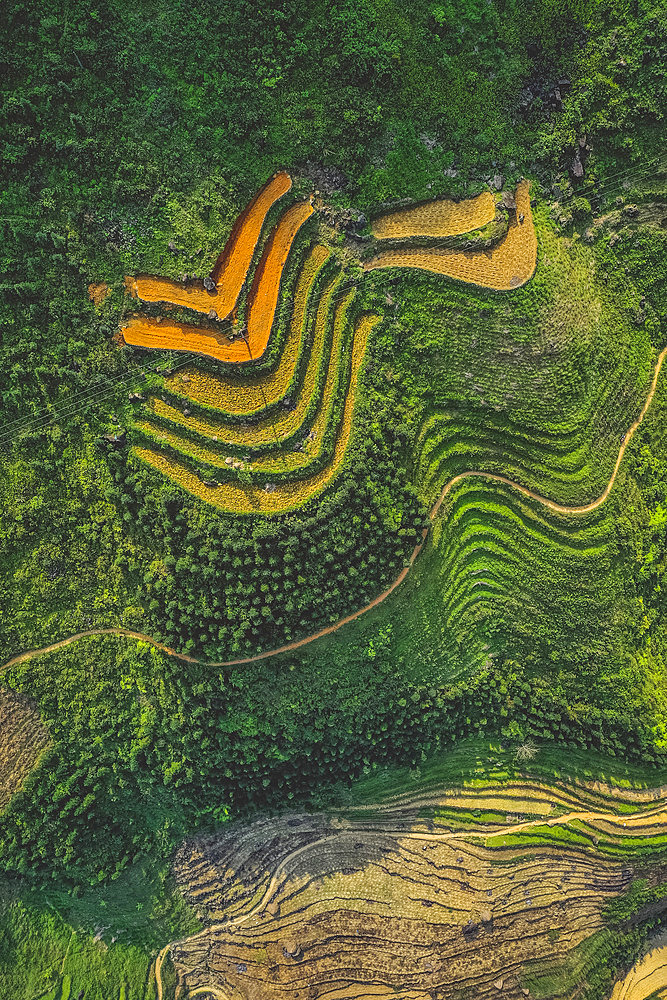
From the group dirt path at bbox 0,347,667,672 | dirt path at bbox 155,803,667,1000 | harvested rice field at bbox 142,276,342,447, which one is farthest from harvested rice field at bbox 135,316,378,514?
dirt path at bbox 155,803,667,1000

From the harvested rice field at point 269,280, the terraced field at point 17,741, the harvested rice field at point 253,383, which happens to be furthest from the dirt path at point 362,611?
the harvested rice field at point 269,280

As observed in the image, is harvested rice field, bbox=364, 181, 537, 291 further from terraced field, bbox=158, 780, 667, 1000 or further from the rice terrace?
terraced field, bbox=158, 780, 667, 1000

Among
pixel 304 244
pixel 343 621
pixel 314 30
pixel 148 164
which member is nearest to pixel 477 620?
pixel 343 621

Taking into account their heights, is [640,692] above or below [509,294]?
below

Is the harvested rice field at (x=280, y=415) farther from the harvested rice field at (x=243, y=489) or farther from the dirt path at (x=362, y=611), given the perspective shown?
the dirt path at (x=362, y=611)

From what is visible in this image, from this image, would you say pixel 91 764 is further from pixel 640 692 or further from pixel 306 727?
pixel 640 692

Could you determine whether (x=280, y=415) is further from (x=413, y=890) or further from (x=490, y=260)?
(x=413, y=890)
